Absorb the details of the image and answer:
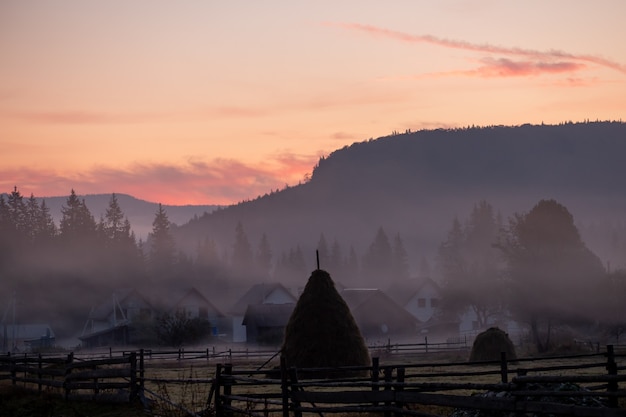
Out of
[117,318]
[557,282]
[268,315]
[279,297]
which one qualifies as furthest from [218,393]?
[117,318]

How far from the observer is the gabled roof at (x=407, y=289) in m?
125

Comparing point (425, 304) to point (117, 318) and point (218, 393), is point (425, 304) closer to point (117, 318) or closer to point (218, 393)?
point (117, 318)

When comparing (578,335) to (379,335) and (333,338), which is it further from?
(333,338)

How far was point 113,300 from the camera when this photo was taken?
110188mm

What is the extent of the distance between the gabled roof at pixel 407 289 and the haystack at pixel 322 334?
266 feet

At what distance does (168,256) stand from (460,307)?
59.8m

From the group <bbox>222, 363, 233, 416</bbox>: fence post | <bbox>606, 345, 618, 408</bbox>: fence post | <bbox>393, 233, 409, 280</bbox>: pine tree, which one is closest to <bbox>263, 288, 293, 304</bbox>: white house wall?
<bbox>393, 233, 409, 280</bbox>: pine tree

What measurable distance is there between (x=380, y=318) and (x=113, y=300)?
33.1 m

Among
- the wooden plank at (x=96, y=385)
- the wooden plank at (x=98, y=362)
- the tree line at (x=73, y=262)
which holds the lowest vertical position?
the wooden plank at (x=96, y=385)

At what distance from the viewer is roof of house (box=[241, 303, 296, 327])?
94500 mm

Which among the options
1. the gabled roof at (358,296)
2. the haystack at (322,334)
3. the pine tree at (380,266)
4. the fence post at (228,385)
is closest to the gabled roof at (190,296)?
the gabled roof at (358,296)

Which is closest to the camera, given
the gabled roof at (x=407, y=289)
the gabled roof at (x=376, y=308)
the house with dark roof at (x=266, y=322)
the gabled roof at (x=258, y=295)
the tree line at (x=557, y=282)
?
the tree line at (x=557, y=282)

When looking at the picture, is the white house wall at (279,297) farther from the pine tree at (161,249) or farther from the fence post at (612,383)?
the fence post at (612,383)

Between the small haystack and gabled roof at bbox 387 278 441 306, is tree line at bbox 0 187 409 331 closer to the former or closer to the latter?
gabled roof at bbox 387 278 441 306
